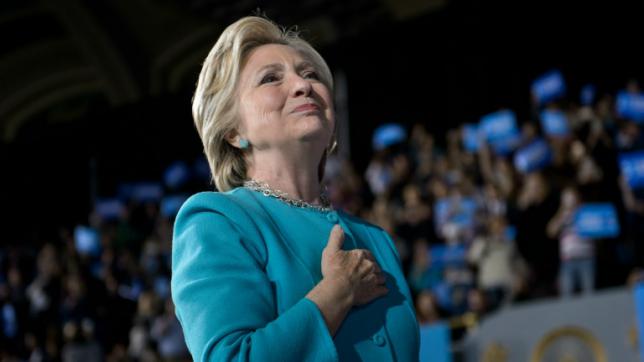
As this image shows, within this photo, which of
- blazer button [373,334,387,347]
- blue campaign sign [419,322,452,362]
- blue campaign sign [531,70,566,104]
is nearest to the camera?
blazer button [373,334,387,347]

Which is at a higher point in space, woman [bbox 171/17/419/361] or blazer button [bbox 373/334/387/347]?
woman [bbox 171/17/419/361]

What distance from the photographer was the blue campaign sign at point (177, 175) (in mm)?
14164

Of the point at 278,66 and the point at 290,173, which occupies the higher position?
the point at 278,66

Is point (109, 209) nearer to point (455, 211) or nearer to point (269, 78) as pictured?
point (455, 211)

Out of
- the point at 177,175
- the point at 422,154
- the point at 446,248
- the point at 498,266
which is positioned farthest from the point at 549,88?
the point at 177,175

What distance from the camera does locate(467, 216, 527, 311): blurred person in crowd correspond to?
6734 mm

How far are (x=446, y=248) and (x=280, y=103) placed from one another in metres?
6.19

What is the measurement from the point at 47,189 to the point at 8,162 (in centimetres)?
117

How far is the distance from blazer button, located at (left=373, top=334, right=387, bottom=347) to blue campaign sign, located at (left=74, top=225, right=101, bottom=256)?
11745mm

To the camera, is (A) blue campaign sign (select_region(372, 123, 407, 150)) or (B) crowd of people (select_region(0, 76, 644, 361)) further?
(A) blue campaign sign (select_region(372, 123, 407, 150))

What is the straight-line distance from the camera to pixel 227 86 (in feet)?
4.71

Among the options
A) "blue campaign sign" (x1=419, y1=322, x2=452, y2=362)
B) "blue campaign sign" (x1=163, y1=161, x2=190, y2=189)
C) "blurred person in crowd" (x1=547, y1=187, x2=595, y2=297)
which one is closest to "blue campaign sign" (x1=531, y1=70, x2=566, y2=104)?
"blurred person in crowd" (x1=547, y1=187, x2=595, y2=297)

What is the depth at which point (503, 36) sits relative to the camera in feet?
37.3

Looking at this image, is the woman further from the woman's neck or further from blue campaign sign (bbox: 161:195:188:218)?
blue campaign sign (bbox: 161:195:188:218)
